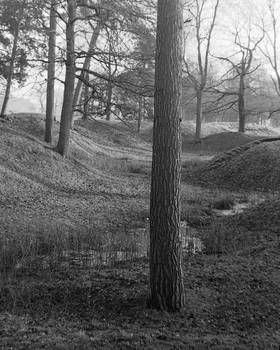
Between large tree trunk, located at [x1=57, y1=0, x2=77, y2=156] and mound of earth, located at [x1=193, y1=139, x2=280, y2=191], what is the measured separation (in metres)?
6.06

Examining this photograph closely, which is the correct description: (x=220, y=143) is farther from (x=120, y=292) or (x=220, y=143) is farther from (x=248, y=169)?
(x=120, y=292)

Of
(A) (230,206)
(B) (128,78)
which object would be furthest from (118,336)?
(B) (128,78)

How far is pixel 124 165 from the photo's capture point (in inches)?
832

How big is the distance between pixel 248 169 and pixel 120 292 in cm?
1288

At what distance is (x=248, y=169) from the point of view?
17578mm

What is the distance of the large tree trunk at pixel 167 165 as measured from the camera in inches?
200

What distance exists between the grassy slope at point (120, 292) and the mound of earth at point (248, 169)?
492 centimetres

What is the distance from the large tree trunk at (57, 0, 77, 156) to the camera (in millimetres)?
15281

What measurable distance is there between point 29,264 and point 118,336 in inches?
121

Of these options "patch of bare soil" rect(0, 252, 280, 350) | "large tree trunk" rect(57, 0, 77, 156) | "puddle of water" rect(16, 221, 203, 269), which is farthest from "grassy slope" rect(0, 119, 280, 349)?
"large tree trunk" rect(57, 0, 77, 156)

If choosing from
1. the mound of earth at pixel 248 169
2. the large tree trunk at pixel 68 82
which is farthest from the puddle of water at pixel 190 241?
the large tree trunk at pixel 68 82

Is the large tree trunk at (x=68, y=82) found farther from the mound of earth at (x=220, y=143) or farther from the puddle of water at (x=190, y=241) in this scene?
the mound of earth at (x=220, y=143)

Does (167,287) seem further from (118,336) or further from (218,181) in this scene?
(218,181)

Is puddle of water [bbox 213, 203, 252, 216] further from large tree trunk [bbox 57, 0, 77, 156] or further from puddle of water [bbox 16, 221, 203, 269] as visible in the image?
large tree trunk [bbox 57, 0, 77, 156]
